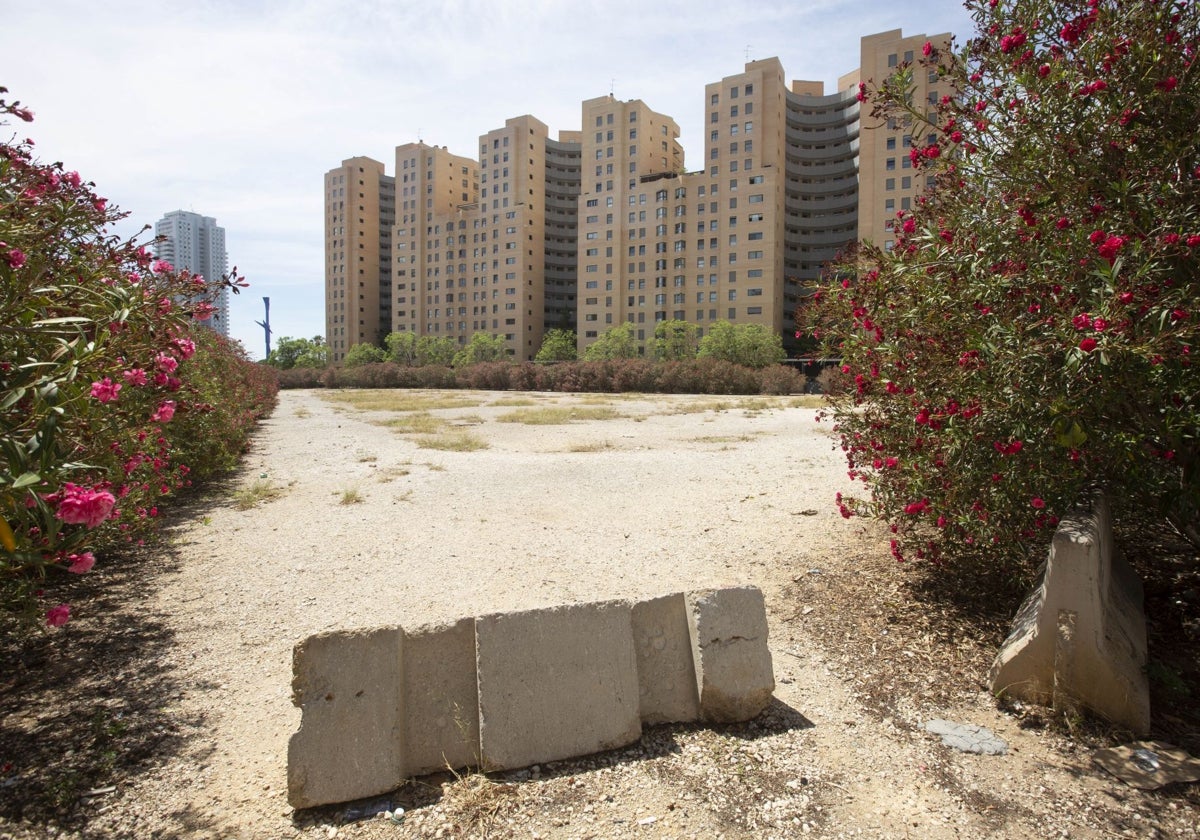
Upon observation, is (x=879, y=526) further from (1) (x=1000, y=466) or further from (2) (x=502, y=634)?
(2) (x=502, y=634)

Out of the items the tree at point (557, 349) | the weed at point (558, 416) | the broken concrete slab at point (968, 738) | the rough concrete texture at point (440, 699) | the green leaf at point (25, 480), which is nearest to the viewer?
the green leaf at point (25, 480)

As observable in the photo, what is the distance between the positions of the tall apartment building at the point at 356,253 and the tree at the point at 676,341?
203 ft

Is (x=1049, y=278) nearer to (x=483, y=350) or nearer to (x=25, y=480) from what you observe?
(x=25, y=480)

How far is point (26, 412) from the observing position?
2.55 metres

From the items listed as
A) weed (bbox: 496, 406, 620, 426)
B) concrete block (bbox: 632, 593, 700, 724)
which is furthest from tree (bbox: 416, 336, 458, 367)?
concrete block (bbox: 632, 593, 700, 724)

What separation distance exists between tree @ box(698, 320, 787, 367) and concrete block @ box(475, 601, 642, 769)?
59.6 meters

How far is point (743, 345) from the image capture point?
216 feet

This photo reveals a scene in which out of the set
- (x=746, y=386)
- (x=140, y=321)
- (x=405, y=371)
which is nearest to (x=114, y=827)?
(x=140, y=321)

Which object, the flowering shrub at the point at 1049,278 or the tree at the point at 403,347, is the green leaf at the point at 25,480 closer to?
the flowering shrub at the point at 1049,278

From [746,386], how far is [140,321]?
1743 inches

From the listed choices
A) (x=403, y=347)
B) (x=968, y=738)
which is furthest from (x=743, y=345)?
(x=968, y=738)

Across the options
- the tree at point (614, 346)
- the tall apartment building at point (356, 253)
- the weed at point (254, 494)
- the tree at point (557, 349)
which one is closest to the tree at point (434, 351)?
the tree at point (557, 349)

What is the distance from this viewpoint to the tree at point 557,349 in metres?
88.8

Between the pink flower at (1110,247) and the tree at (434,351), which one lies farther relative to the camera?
the tree at (434,351)
